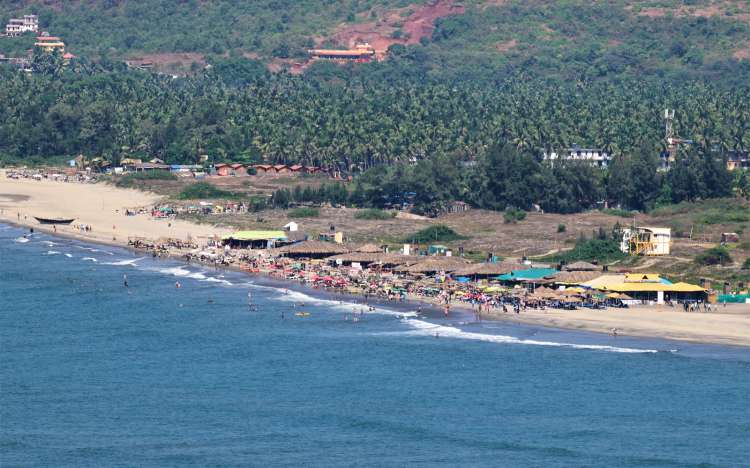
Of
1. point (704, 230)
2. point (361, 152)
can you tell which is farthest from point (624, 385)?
point (361, 152)

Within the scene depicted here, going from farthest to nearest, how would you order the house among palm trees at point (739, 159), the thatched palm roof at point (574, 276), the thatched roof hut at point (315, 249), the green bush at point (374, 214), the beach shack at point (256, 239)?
the house among palm trees at point (739, 159) → the green bush at point (374, 214) → the beach shack at point (256, 239) → the thatched roof hut at point (315, 249) → the thatched palm roof at point (574, 276)

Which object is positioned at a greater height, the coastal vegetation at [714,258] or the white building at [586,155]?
the white building at [586,155]

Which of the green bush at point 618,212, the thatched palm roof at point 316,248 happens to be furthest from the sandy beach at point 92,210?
the green bush at point 618,212

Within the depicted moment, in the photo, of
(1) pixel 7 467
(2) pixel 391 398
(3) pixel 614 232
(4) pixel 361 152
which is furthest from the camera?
(4) pixel 361 152

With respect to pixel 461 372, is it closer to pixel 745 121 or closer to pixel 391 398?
pixel 391 398

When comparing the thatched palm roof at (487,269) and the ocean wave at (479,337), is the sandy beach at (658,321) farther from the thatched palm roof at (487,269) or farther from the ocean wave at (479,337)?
the thatched palm roof at (487,269)
